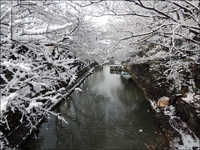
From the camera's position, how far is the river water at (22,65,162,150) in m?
7.35

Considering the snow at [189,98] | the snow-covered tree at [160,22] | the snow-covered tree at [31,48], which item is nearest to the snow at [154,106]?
the snow at [189,98]

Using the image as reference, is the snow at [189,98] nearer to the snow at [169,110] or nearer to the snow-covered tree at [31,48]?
the snow at [169,110]

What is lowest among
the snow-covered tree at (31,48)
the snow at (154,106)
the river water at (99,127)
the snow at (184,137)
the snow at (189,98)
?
the river water at (99,127)

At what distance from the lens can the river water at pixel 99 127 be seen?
7.35 meters

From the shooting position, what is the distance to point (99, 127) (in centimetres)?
893

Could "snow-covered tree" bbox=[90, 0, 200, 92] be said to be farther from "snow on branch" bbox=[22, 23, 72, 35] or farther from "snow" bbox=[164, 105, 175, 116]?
"snow on branch" bbox=[22, 23, 72, 35]

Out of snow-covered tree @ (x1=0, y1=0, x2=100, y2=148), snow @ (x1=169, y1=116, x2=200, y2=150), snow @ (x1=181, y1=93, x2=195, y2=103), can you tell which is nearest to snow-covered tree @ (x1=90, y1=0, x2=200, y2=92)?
snow @ (x1=181, y1=93, x2=195, y2=103)

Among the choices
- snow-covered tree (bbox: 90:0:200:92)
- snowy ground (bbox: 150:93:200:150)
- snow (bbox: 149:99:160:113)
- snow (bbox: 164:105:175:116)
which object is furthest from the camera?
snow (bbox: 149:99:160:113)

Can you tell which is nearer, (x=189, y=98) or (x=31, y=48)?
(x=31, y=48)

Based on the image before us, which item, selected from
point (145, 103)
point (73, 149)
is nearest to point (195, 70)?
point (145, 103)

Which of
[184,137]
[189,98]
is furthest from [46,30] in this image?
[189,98]

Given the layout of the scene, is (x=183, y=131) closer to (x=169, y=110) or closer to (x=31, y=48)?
(x=169, y=110)

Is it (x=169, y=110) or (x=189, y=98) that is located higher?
(x=189, y=98)

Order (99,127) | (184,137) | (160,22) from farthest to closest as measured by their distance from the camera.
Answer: (99,127) < (184,137) < (160,22)
